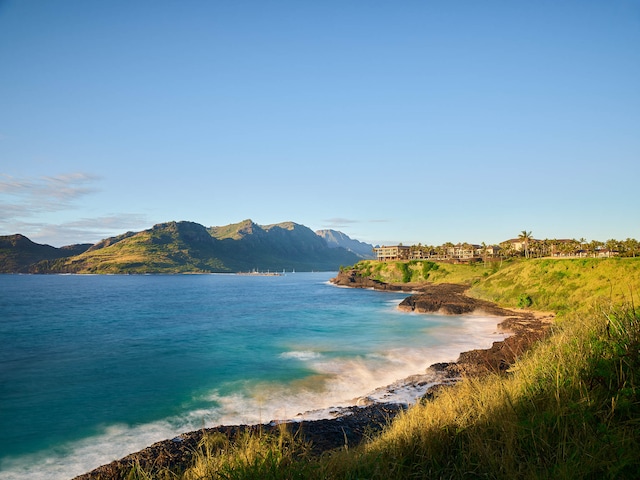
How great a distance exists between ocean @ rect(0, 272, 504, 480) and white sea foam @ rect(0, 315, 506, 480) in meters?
0.07

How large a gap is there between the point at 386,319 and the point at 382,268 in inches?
3071

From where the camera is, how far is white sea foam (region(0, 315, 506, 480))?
545 inches

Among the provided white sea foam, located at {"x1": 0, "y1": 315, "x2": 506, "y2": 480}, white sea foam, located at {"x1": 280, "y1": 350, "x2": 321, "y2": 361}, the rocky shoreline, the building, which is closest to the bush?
white sea foam, located at {"x1": 0, "y1": 315, "x2": 506, "y2": 480}

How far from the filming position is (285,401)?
19.5m

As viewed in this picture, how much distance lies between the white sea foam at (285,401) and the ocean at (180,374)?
71mm

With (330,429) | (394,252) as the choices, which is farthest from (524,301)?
(394,252)

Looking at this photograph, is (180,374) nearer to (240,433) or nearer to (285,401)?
(285,401)

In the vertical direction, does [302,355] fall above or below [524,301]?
below

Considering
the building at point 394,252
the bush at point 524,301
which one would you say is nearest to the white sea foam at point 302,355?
the bush at point 524,301

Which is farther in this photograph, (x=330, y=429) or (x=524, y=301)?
(x=524, y=301)

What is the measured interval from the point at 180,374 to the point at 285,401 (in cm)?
1061

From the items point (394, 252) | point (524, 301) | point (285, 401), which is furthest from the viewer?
point (394, 252)

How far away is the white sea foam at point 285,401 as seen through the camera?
13.9 metres

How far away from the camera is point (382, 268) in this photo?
420 ft
